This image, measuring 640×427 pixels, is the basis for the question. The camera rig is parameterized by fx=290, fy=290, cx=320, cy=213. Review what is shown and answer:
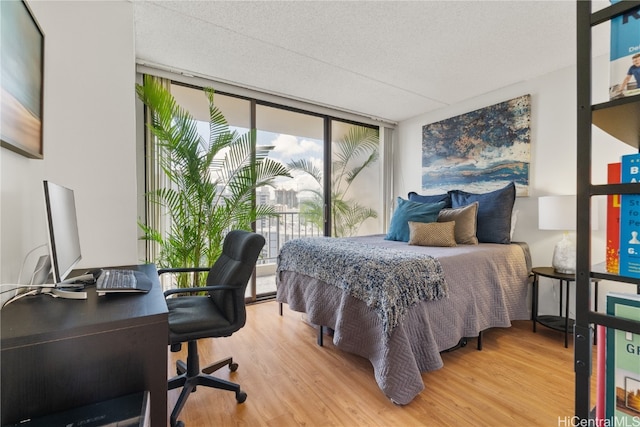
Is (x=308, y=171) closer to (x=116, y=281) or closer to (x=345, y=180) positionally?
(x=345, y=180)

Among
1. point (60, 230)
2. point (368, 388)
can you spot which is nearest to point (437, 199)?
point (368, 388)

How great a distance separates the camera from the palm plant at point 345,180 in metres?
4.03

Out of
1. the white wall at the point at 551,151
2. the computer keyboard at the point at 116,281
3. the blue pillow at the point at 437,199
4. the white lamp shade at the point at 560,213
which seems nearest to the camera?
the computer keyboard at the point at 116,281

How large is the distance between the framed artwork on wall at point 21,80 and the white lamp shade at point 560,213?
332 cm

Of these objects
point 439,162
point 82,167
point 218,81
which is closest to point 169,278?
point 82,167

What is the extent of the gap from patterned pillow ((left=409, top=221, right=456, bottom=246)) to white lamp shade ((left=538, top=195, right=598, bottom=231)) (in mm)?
714

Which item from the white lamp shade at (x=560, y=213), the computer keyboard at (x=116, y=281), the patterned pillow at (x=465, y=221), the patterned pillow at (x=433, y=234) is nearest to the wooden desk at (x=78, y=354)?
the computer keyboard at (x=116, y=281)

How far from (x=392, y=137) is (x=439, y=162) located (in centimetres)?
102

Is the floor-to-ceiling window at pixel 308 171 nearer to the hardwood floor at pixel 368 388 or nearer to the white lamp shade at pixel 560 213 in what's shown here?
the hardwood floor at pixel 368 388

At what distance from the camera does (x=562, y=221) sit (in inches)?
91.4

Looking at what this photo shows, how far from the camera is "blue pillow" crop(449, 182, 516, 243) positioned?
110 inches

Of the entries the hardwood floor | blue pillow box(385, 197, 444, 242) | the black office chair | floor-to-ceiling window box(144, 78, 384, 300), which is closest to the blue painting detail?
blue pillow box(385, 197, 444, 242)

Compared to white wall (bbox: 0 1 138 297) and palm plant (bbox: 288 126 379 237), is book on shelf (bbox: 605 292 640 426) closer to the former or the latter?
white wall (bbox: 0 1 138 297)

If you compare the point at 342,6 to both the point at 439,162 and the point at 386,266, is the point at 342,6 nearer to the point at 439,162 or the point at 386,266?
the point at 386,266
